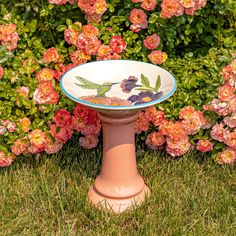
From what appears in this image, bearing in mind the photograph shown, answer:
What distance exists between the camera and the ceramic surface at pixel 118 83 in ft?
10.3

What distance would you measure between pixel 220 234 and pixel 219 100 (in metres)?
0.79

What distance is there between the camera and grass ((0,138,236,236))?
10.4 feet

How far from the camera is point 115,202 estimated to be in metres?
3.27

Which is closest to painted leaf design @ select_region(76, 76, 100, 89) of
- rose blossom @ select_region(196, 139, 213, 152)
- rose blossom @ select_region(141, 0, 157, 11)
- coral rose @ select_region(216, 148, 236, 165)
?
rose blossom @ select_region(141, 0, 157, 11)

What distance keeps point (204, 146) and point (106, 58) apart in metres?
0.79

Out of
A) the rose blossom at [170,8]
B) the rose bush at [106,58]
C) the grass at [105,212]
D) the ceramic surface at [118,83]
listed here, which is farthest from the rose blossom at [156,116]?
the rose blossom at [170,8]

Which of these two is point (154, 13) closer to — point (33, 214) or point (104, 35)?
point (104, 35)

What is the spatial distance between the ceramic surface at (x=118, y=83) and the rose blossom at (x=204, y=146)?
578mm

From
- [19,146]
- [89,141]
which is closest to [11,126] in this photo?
[19,146]

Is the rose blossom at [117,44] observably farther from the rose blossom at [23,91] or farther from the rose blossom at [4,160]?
the rose blossom at [4,160]

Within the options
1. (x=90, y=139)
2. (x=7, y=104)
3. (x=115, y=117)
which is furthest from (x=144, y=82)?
(x=7, y=104)

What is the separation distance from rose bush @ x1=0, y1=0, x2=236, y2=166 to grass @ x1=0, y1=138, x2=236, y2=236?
0.10 m

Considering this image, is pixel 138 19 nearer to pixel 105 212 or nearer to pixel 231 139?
Answer: pixel 231 139

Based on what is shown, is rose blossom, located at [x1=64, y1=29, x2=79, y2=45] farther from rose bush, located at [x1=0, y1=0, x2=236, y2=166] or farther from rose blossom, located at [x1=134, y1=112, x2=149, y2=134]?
rose blossom, located at [x1=134, y1=112, x2=149, y2=134]
